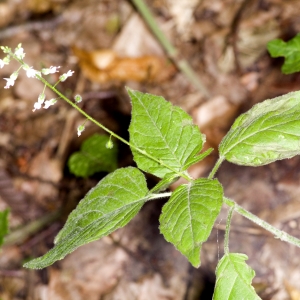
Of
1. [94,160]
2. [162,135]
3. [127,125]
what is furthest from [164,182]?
[127,125]

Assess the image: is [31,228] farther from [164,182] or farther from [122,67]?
[164,182]

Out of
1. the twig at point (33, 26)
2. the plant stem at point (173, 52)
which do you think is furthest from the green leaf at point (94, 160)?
the twig at point (33, 26)

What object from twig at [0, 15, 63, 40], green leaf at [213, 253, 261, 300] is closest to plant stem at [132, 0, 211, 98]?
twig at [0, 15, 63, 40]

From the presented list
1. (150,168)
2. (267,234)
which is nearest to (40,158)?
(267,234)

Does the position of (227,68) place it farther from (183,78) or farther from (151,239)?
(151,239)

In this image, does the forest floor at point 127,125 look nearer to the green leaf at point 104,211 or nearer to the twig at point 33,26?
the twig at point 33,26
